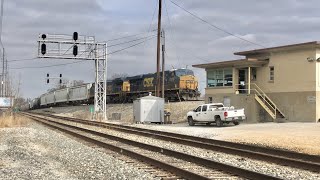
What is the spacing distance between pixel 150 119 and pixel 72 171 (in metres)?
30.3

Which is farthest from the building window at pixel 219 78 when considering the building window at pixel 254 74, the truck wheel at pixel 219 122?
the truck wheel at pixel 219 122

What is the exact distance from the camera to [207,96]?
42.8 m

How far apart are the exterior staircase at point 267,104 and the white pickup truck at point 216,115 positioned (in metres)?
3.38

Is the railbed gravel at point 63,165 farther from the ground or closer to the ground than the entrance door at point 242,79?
closer to the ground

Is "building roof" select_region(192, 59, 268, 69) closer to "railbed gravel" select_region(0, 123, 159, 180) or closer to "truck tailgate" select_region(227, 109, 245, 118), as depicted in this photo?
"truck tailgate" select_region(227, 109, 245, 118)

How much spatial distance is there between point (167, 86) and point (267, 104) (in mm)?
21796

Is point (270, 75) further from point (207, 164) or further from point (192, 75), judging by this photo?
point (207, 164)

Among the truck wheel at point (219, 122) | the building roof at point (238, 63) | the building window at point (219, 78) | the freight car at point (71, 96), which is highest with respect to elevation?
the building roof at point (238, 63)

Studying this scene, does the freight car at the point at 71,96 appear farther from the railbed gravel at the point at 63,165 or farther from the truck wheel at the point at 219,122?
the railbed gravel at the point at 63,165

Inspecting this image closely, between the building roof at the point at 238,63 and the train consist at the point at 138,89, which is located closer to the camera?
the building roof at the point at 238,63

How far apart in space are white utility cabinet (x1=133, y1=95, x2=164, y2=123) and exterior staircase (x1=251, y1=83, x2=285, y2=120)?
9412 mm

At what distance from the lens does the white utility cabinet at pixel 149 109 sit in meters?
41.9

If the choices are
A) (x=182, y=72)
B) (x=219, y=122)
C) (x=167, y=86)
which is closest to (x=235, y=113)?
(x=219, y=122)

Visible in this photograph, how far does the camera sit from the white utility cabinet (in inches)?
1648
